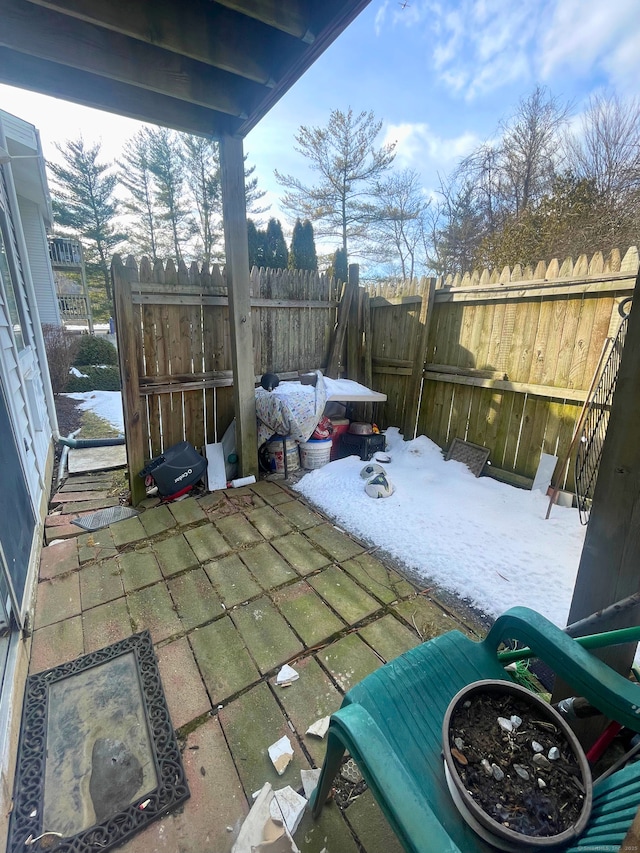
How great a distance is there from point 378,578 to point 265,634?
73 centimetres

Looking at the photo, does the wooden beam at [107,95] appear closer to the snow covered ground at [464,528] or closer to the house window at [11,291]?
the house window at [11,291]

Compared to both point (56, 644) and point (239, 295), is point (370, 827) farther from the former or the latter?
point (239, 295)

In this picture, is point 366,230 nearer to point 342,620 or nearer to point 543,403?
point 543,403

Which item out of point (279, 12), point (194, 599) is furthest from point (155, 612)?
point (279, 12)

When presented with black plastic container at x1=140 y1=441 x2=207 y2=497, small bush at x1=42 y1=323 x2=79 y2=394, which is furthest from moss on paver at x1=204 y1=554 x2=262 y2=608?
small bush at x1=42 y1=323 x2=79 y2=394

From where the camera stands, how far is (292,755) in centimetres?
126

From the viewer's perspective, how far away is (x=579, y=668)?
93cm

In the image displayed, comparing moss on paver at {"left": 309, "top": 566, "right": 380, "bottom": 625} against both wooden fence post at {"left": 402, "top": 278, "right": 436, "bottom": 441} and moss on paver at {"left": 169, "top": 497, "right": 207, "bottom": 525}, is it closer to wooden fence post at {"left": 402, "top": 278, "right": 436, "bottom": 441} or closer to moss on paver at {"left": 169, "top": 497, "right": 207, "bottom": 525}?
moss on paver at {"left": 169, "top": 497, "right": 207, "bottom": 525}

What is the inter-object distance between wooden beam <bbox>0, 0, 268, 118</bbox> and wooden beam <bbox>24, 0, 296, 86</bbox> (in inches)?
10.3

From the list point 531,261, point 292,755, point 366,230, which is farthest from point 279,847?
point 366,230

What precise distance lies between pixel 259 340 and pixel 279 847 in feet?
11.1

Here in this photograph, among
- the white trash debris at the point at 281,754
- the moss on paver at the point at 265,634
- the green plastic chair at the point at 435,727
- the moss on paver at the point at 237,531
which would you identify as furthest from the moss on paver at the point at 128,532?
the green plastic chair at the point at 435,727

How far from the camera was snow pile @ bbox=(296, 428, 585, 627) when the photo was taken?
2008mm

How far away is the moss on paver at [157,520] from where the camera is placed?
2592mm
